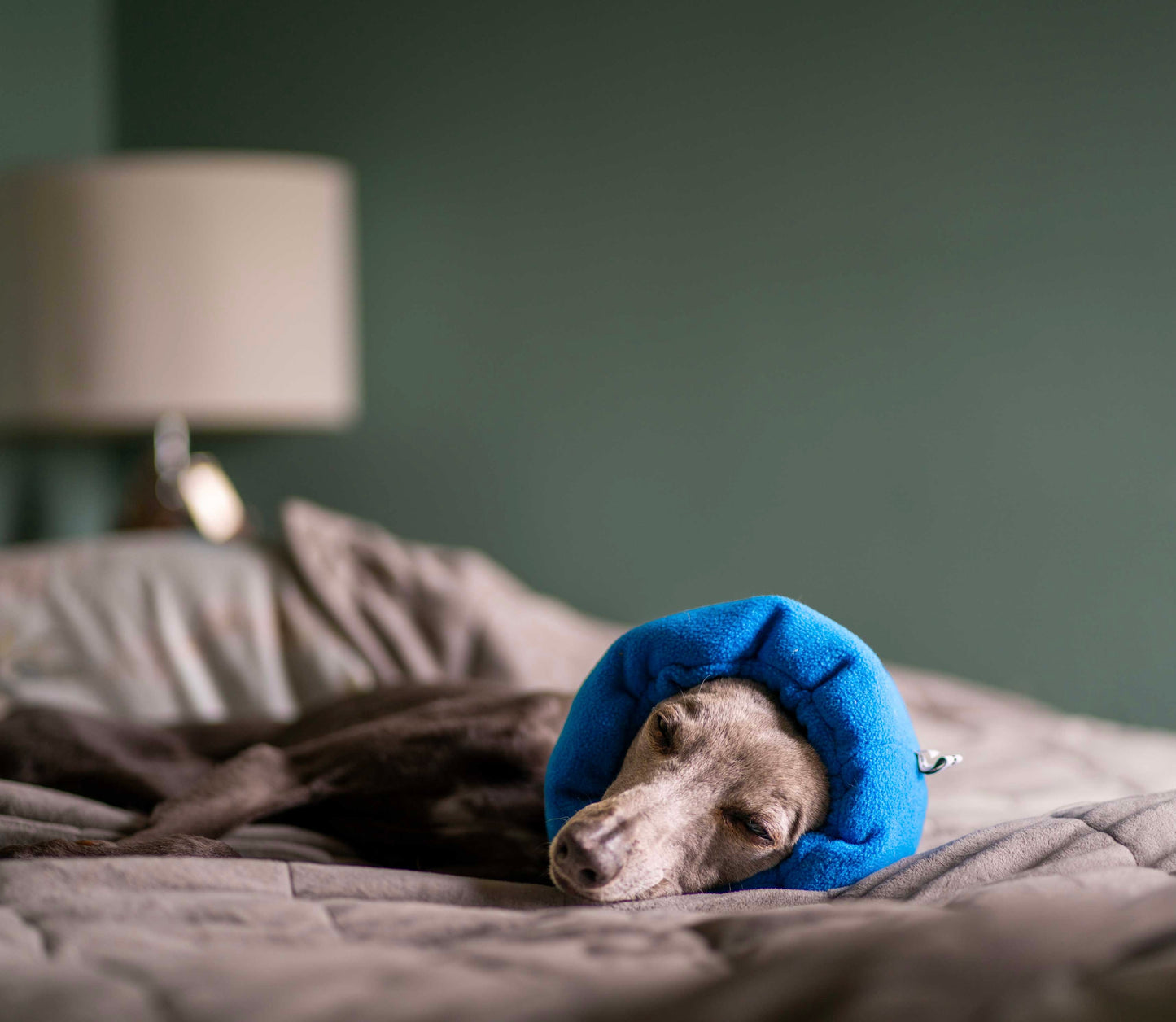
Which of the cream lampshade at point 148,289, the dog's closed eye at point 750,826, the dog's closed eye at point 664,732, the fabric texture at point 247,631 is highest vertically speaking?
the cream lampshade at point 148,289

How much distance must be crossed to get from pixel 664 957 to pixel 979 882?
40 cm

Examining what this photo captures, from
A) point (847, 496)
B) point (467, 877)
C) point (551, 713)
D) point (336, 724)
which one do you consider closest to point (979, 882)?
point (467, 877)

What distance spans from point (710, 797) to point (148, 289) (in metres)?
2.32

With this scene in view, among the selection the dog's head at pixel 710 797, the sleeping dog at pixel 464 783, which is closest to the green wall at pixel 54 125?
the sleeping dog at pixel 464 783

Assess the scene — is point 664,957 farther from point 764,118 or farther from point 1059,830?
point 764,118

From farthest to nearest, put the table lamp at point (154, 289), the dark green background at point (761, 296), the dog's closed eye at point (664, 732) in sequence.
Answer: the dark green background at point (761, 296) → the table lamp at point (154, 289) → the dog's closed eye at point (664, 732)

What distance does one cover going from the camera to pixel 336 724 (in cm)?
162

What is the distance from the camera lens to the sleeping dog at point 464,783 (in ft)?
3.50

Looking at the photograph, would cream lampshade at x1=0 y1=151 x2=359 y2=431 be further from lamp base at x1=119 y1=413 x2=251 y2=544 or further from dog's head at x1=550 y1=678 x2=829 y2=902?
dog's head at x1=550 y1=678 x2=829 y2=902

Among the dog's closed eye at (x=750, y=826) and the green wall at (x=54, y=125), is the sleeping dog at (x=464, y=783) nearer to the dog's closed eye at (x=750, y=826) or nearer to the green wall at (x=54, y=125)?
the dog's closed eye at (x=750, y=826)

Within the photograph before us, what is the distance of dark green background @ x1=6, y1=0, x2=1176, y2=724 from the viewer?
3.03 meters

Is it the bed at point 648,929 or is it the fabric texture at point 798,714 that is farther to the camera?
the fabric texture at point 798,714

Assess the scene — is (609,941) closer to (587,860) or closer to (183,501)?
(587,860)

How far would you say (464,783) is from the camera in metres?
1.34
